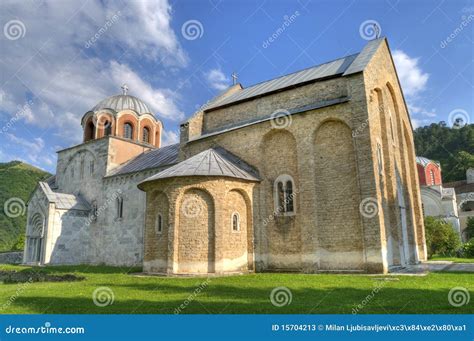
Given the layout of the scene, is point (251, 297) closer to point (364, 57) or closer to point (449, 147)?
point (364, 57)

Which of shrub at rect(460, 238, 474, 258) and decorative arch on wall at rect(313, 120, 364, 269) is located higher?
decorative arch on wall at rect(313, 120, 364, 269)

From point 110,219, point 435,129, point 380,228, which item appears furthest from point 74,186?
point 435,129

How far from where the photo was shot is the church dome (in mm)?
27500

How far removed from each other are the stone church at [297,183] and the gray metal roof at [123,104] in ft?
32.1

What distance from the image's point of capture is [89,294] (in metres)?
9.38

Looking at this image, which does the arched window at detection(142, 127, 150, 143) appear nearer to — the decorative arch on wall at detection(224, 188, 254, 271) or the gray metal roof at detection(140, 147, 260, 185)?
the gray metal roof at detection(140, 147, 260, 185)

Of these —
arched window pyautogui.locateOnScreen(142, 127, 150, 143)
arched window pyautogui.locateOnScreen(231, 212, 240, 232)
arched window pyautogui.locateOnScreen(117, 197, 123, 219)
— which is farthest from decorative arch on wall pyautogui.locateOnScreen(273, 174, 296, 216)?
arched window pyautogui.locateOnScreen(142, 127, 150, 143)

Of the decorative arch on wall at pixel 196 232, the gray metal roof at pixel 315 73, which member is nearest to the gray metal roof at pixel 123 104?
the gray metal roof at pixel 315 73

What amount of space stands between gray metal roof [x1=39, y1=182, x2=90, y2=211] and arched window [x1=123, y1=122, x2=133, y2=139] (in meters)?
6.11

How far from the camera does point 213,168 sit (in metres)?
15.1

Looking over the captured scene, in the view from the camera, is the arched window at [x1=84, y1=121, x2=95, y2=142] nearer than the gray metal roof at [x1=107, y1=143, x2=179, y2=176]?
No

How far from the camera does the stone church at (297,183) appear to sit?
550 inches

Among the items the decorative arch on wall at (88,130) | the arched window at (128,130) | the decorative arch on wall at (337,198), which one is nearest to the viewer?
the decorative arch on wall at (337,198)

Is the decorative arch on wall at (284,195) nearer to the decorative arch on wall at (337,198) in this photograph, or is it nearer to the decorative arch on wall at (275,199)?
the decorative arch on wall at (275,199)
